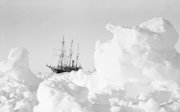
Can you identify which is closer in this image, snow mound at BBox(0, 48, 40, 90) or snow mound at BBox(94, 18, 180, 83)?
snow mound at BBox(94, 18, 180, 83)

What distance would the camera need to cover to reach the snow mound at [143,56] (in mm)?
8391

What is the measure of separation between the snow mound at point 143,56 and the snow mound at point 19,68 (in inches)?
145

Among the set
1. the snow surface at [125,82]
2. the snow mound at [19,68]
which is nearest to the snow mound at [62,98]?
the snow surface at [125,82]

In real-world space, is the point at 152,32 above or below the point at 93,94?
above

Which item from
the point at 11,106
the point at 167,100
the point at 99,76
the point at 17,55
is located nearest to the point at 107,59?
the point at 99,76

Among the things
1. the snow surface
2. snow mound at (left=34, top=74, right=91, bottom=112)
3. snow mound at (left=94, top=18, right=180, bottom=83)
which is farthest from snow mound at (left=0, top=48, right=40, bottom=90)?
snow mound at (left=34, top=74, right=91, bottom=112)

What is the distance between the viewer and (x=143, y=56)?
8.42 meters

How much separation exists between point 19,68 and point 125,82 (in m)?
5.32

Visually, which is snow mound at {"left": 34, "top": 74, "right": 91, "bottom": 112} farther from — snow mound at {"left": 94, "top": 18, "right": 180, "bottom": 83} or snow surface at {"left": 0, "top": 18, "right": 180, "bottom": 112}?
snow mound at {"left": 94, "top": 18, "right": 180, "bottom": 83}

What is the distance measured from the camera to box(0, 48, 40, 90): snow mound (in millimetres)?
11805

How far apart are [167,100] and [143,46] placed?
63.5 inches

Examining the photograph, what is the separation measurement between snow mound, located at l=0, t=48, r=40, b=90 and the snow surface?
1.79 metres

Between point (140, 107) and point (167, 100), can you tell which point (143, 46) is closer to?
point (167, 100)

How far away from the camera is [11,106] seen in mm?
8445
